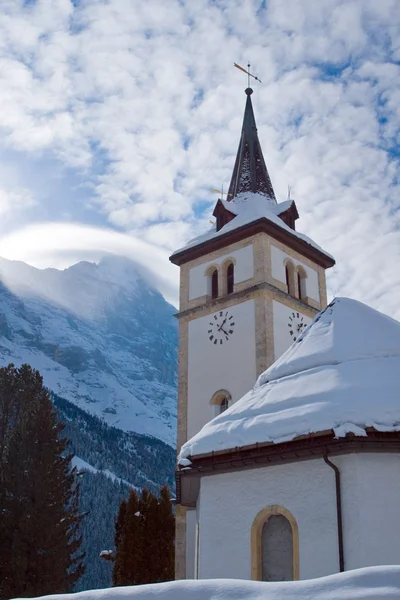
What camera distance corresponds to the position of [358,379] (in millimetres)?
13391

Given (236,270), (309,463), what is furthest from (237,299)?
(309,463)

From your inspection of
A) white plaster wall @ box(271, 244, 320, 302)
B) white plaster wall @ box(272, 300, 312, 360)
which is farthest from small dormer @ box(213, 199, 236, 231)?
white plaster wall @ box(272, 300, 312, 360)

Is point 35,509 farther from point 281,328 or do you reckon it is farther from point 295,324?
point 295,324

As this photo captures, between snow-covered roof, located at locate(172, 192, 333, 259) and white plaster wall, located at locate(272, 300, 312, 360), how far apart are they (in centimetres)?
322

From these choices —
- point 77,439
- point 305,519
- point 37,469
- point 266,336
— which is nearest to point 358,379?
point 305,519

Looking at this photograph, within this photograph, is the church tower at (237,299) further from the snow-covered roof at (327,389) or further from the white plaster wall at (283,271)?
the snow-covered roof at (327,389)

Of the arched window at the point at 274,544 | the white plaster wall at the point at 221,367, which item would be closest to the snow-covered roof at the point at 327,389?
the arched window at the point at 274,544

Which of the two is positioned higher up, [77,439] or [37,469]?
[77,439]

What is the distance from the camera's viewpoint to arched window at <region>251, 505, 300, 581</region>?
41.8 feet

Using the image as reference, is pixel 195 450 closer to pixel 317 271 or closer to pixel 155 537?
pixel 317 271

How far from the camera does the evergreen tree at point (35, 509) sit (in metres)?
26.4

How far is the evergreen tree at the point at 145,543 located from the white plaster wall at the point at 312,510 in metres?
23.9

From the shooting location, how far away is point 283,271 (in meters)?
28.7

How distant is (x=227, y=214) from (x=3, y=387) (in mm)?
13336
